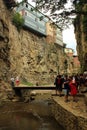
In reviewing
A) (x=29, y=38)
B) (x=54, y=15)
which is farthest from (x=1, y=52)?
(x=29, y=38)

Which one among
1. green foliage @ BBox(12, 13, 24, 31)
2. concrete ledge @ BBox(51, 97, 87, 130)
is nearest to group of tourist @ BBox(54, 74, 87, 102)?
concrete ledge @ BBox(51, 97, 87, 130)

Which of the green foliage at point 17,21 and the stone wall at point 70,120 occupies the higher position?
the green foliage at point 17,21

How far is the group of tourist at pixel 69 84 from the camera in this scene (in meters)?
18.1

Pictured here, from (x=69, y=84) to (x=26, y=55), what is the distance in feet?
116

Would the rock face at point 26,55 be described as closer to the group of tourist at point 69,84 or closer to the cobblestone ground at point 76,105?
the group of tourist at point 69,84

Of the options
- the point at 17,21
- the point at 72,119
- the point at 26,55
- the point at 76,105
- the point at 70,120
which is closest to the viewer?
the point at 72,119

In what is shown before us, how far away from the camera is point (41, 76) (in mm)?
59062

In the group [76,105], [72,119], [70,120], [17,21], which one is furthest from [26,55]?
[72,119]

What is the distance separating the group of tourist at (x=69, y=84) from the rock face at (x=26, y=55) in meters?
13.5

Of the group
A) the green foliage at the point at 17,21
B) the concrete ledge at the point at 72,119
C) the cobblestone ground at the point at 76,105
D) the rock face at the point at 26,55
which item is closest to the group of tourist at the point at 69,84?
the cobblestone ground at the point at 76,105

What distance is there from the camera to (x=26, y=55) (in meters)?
53.3

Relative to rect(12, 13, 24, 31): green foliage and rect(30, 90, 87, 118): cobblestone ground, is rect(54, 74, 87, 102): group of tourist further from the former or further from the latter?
rect(12, 13, 24, 31): green foliage

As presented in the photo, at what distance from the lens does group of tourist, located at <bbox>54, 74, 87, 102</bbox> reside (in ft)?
59.3

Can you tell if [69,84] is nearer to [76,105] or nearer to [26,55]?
[76,105]
